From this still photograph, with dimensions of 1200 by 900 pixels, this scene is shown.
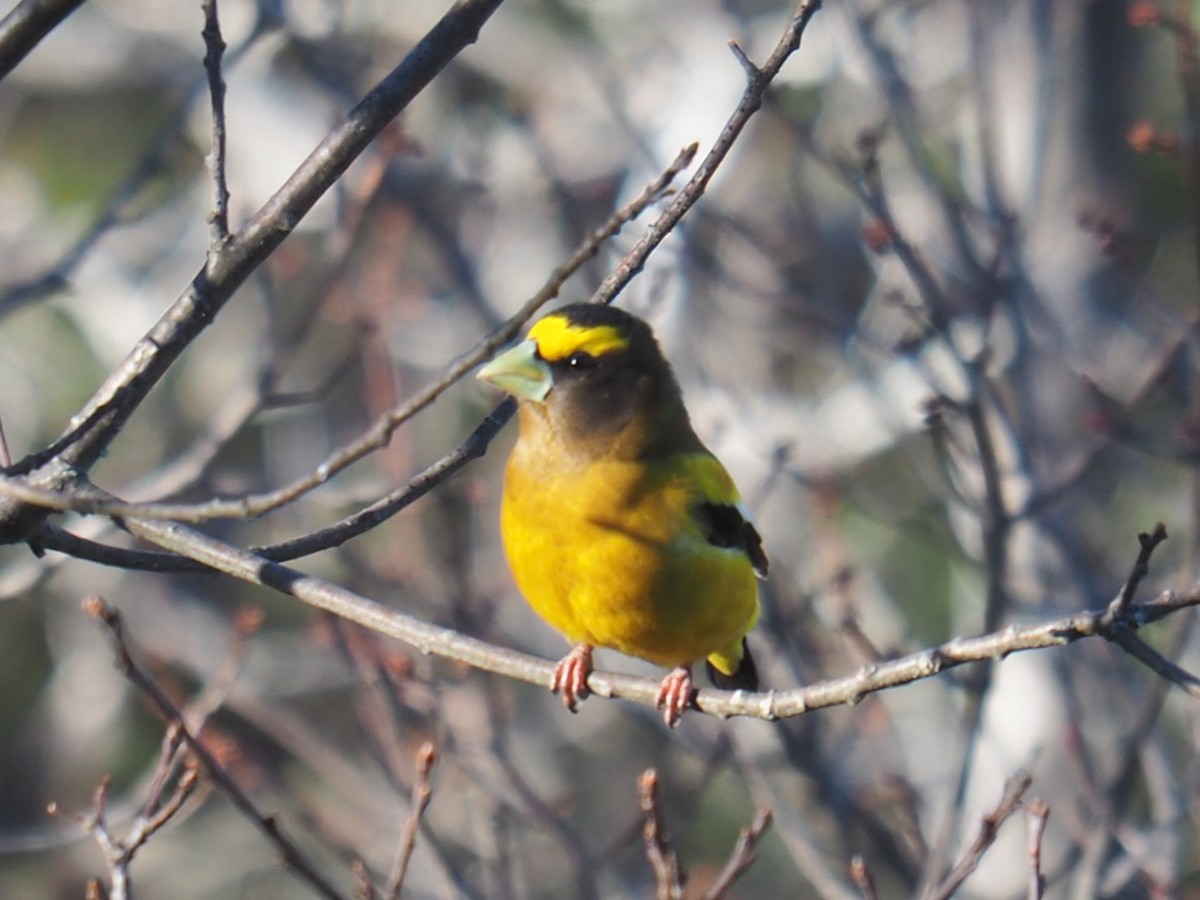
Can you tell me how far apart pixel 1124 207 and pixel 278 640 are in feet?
22.8

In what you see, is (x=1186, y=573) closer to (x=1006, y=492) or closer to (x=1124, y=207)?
(x=1006, y=492)

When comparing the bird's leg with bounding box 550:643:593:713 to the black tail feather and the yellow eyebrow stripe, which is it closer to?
the yellow eyebrow stripe

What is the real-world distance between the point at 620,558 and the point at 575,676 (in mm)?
320

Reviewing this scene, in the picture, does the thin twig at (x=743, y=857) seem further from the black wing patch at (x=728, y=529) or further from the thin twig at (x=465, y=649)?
the black wing patch at (x=728, y=529)

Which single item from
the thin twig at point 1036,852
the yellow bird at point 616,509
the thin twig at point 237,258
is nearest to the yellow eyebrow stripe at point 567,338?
the yellow bird at point 616,509

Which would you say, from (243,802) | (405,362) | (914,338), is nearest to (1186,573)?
(914,338)

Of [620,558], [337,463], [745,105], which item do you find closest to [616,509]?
[620,558]

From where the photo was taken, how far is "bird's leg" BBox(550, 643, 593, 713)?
3.68 m

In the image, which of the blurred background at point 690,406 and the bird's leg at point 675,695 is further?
the blurred background at point 690,406

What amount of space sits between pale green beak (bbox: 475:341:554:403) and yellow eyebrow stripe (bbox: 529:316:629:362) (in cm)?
3

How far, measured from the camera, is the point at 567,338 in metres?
4.13

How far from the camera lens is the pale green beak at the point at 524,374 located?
4.09 m

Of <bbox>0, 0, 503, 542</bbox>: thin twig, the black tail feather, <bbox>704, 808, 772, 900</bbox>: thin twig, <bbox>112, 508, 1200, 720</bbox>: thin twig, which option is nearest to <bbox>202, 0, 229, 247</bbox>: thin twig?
<bbox>0, 0, 503, 542</bbox>: thin twig

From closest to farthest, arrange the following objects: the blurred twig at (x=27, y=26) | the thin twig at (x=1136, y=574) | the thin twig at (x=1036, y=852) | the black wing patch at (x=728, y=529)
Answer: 1. the thin twig at (x=1136, y=574)
2. the blurred twig at (x=27, y=26)
3. the thin twig at (x=1036, y=852)
4. the black wing patch at (x=728, y=529)
